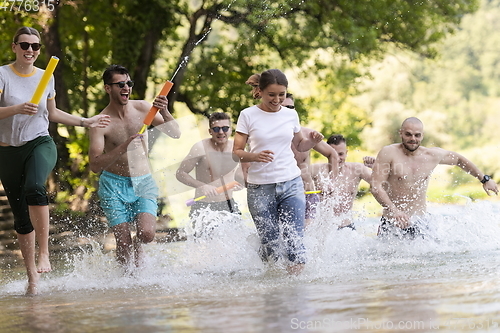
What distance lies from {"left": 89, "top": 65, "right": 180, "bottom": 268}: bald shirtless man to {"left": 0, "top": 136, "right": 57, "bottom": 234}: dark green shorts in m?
0.47

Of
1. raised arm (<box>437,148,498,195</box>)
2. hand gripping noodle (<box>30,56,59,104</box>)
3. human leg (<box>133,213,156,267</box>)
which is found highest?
hand gripping noodle (<box>30,56,59,104</box>)

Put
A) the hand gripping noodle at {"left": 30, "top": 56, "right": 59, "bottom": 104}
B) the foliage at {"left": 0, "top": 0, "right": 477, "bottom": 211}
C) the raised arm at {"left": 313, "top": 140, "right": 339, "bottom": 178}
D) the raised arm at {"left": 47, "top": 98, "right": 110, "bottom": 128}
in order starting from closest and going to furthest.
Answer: the hand gripping noodle at {"left": 30, "top": 56, "right": 59, "bottom": 104} → the raised arm at {"left": 47, "top": 98, "right": 110, "bottom": 128} → the raised arm at {"left": 313, "top": 140, "right": 339, "bottom": 178} → the foliage at {"left": 0, "top": 0, "right": 477, "bottom": 211}

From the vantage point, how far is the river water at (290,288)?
392 centimetres

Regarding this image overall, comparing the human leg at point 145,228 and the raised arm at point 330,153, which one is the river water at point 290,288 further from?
the raised arm at point 330,153

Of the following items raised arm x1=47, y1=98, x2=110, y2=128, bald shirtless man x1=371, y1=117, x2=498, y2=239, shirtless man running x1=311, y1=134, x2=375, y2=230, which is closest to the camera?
raised arm x1=47, y1=98, x2=110, y2=128

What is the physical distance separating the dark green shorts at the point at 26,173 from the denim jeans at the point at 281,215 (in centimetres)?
159

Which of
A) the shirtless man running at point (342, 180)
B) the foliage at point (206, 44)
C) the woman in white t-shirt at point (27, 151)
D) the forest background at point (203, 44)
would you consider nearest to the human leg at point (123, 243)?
the woman in white t-shirt at point (27, 151)

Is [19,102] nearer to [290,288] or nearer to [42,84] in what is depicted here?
[42,84]

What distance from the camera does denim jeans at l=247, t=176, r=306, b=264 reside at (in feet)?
19.5

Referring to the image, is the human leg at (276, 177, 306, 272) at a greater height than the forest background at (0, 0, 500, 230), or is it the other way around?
the forest background at (0, 0, 500, 230)

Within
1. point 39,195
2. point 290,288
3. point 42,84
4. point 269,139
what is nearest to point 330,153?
point 269,139

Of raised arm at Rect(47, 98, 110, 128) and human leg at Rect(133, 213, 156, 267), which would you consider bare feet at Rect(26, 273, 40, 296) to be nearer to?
human leg at Rect(133, 213, 156, 267)

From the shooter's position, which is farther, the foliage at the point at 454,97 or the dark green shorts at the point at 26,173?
the foliage at the point at 454,97

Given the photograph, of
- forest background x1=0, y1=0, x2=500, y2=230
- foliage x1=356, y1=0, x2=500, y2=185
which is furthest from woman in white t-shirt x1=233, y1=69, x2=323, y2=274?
foliage x1=356, y1=0, x2=500, y2=185
